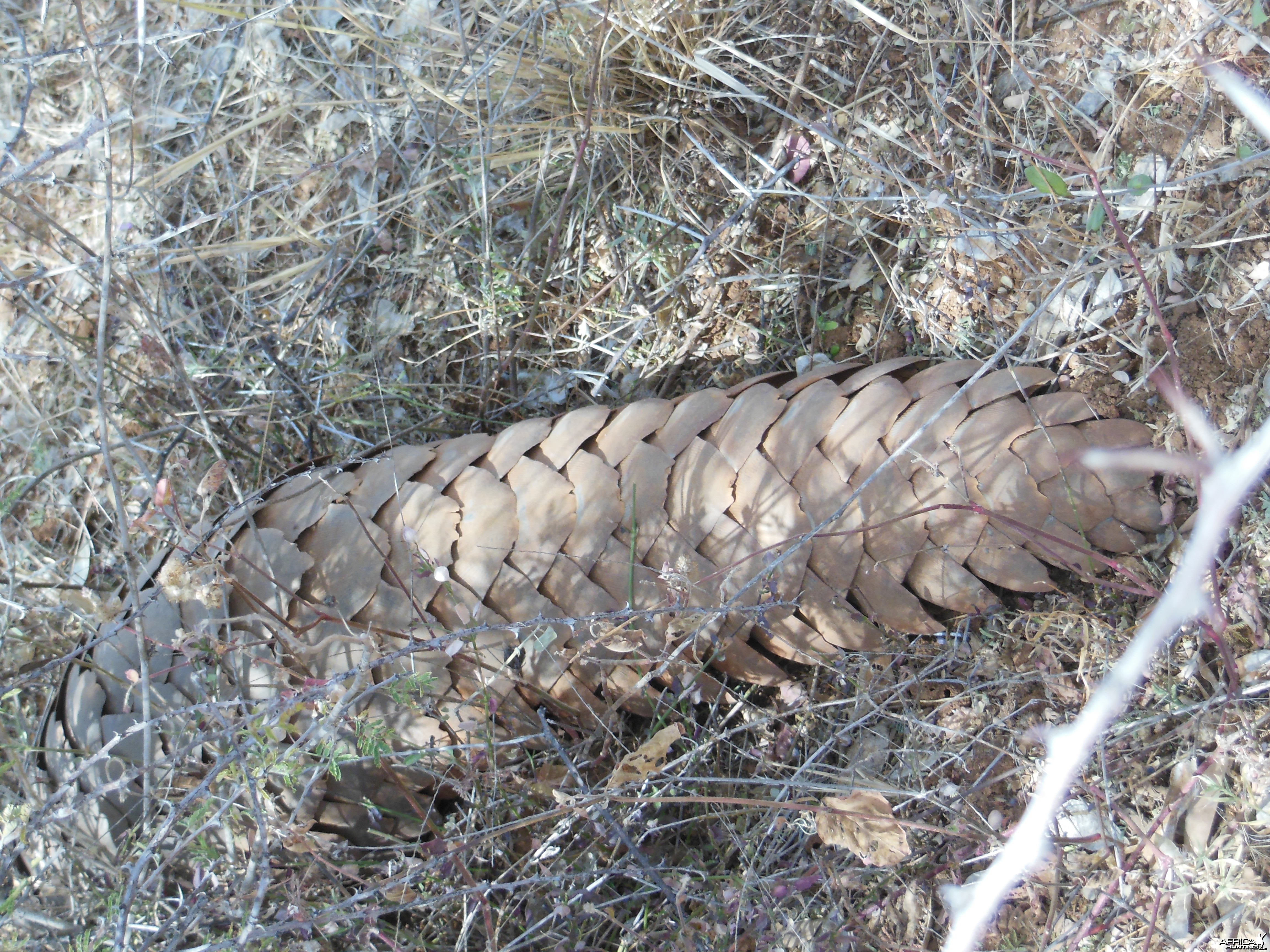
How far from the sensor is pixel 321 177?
1.83 meters

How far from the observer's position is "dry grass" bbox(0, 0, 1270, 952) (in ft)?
3.84

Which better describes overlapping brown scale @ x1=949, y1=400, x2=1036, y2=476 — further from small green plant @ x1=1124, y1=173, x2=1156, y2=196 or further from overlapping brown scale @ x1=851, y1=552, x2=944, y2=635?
small green plant @ x1=1124, y1=173, x2=1156, y2=196

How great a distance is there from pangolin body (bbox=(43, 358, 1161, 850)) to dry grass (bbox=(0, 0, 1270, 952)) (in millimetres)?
77

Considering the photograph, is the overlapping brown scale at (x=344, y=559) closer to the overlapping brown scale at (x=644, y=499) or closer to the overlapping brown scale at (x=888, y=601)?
the overlapping brown scale at (x=644, y=499)

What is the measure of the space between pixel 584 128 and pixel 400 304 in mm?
516

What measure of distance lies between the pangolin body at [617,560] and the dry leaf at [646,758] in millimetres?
68

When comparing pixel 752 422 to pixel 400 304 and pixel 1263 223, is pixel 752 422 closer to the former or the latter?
pixel 1263 223

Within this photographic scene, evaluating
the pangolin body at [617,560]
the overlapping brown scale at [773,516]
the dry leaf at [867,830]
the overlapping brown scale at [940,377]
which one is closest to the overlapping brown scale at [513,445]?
the pangolin body at [617,560]

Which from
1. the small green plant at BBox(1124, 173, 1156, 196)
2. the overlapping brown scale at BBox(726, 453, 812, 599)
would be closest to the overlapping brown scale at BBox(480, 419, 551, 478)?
the overlapping brown scale at BBox(726, 453, 812, 599)

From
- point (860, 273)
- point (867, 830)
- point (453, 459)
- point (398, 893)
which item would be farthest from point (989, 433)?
point (398, 893)

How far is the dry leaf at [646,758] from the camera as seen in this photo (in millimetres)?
1207

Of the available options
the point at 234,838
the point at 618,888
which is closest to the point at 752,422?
the point at 618,888

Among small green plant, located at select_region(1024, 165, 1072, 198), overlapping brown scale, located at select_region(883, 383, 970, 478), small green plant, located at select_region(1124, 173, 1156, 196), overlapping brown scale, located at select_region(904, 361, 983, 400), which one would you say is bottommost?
overlapping brown scale, located at select_region(883, 383, 970, 478)

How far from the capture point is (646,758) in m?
1.23
